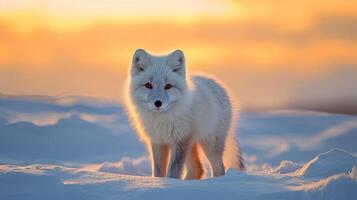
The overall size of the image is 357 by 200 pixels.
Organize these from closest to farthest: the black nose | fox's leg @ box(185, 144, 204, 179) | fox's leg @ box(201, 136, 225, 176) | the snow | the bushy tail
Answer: the snow, the black nose, fox's leg @ box(201, 136, 225, 176), fox's leg @ box(185, 144, 204, 179), the bushy tail

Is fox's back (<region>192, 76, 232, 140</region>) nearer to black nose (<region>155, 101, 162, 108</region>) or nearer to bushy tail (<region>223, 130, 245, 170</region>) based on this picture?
bushy tail (<region>223, 130, 245, 170</region>)

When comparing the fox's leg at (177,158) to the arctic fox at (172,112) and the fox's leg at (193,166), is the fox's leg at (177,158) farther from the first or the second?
the fox's leg at (193,166)

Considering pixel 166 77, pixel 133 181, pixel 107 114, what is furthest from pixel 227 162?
pixel 107 114

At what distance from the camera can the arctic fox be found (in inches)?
199

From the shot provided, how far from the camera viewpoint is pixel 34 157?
31.7 ft

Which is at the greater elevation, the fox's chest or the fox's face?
the fox's face

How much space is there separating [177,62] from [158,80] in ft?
1.28

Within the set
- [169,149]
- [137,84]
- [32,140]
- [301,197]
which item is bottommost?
[301,197]

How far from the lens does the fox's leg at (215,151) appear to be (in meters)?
5.74

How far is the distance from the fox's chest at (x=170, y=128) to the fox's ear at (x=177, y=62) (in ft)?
1.49

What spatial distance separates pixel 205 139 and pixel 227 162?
0.80 m

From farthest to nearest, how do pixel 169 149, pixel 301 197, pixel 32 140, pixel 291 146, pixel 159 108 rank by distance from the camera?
1. pixel 291 146
2. pixel 32 140
3. pixel 169 149
4. pixel 159 108
5. pixel 301 197

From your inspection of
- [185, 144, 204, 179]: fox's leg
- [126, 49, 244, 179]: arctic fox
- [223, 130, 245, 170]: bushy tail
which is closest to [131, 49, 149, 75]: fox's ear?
[126, 49, 244, 179]: arctic fox

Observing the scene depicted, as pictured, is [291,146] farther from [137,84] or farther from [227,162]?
Result: [137,84]
